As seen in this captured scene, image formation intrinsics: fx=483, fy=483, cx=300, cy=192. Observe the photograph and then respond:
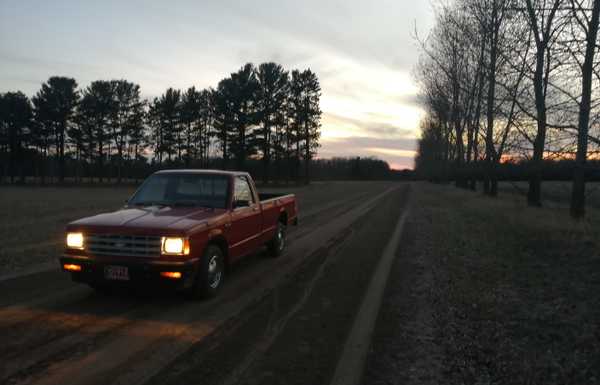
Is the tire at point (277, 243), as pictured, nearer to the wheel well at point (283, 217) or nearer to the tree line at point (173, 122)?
the wheel well at point (283, 217)

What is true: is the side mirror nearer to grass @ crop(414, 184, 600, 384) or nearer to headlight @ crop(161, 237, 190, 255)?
headlight @ crop(161, 237, 190, 255)

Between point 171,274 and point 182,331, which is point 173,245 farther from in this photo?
point 182,331

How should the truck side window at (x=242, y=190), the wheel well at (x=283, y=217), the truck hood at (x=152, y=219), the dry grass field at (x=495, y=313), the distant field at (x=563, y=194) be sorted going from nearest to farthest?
the dry grass field at (x=495, y=313) → the truck hood at (x=152, y=219) → the truck side window at (x=242, y=190) → the wheel well at (x=283, y=217) → the distant field at (x=563, y=194)

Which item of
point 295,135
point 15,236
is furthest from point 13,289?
point 295,135

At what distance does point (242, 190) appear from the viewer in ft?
29.4

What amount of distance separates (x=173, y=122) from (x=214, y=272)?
7085 centimetres

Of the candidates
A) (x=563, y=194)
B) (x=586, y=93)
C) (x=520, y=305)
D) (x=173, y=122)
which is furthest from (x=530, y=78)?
(x=173, y=122)

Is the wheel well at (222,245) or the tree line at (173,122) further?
the tree line at (173,122)

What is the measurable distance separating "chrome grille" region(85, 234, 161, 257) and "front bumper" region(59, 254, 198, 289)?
9 centimetres

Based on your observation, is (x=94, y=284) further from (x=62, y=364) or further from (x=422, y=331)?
(x=422, y=331)

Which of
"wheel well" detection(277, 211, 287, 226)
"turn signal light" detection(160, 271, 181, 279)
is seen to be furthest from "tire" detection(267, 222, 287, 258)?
"turn signal light" detection(160, 271, 181, 279)

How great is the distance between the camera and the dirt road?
4500 mm

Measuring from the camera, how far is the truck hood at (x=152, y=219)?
21.1 feet

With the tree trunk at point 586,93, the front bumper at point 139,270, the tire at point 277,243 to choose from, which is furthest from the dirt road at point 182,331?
the tree trunk at point 586,93
